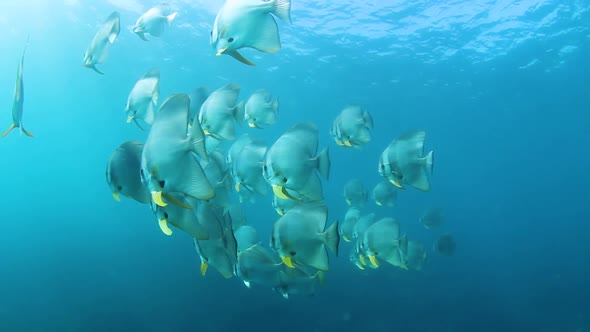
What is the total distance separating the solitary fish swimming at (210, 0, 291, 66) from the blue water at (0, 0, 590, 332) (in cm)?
925

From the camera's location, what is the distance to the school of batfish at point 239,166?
255cm

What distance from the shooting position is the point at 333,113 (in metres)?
44.4

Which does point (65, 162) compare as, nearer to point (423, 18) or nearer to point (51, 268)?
point (51, 268)

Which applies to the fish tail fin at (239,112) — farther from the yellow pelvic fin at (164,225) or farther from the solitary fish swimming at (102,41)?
the yellow pelvic fin at (164,225)

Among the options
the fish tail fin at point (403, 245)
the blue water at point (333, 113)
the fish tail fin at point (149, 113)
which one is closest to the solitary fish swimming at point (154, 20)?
the fish tail fin at point (149, 113)

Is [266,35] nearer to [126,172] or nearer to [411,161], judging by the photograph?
[126,172]

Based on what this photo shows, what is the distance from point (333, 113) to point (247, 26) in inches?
1644

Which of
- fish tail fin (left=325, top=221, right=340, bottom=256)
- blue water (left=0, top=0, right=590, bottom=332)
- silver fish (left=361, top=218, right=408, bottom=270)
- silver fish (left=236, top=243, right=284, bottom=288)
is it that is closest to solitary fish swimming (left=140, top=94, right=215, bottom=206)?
fish tail fin (left=325, top=221, right=340, bottom=256)

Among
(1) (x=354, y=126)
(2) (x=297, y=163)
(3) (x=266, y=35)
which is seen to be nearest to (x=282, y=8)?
(3) (x=266, y=35)

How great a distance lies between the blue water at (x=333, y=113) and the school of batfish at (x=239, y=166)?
21.6ft

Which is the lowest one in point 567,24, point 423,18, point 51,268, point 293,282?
point 51,268

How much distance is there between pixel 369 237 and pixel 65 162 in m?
125

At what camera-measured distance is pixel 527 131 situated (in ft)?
149

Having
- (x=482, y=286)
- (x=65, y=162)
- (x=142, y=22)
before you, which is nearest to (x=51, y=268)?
(x=142, y=22)
